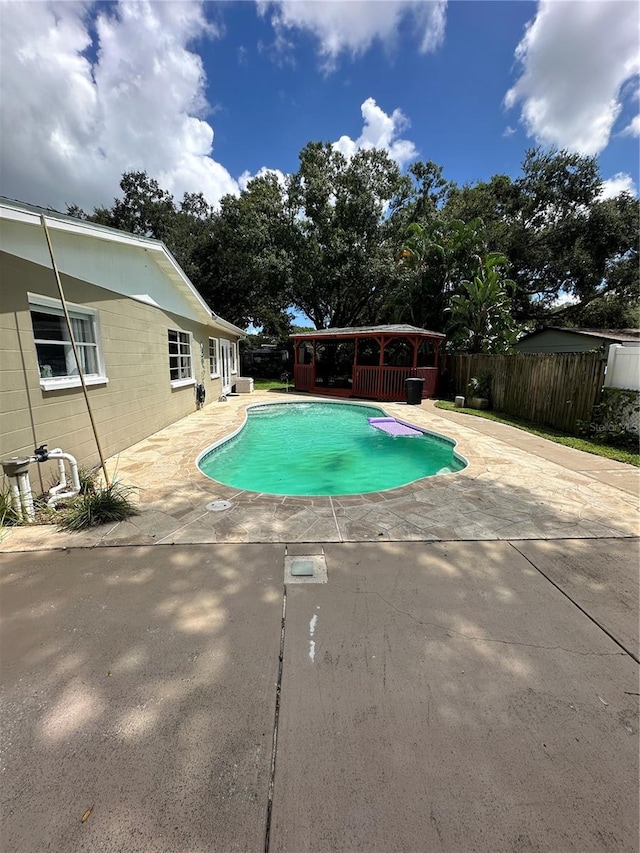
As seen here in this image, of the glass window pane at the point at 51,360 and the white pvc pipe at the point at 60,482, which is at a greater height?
the glass window pane at the point at 51,360

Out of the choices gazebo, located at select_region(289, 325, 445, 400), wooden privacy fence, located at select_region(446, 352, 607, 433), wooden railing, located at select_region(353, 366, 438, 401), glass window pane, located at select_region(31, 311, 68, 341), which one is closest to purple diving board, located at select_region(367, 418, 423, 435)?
wooden privacy fence, located at select_region(446, 352, 607, 433)

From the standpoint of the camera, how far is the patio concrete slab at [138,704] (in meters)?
1.34

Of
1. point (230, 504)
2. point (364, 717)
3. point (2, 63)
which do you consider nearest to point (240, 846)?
point (364, 717)

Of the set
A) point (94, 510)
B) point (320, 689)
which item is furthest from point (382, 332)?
point (320, 689)

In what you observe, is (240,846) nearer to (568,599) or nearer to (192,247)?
(568,599)

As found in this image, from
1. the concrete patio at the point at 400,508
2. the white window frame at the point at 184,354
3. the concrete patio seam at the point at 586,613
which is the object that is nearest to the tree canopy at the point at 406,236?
the white window frame at the point at 184,354

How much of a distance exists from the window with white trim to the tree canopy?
11.6 m

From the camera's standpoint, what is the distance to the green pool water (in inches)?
251

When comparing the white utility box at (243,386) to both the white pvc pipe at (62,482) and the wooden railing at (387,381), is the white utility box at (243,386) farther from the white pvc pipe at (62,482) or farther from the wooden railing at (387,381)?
the white pvc pipe at (62,482)

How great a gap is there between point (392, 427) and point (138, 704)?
886cm

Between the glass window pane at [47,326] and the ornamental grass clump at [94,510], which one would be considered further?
the glass window pane at [47,326]

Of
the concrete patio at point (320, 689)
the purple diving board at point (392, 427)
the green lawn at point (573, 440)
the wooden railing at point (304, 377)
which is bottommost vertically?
the purple diving board at point (392, 427)

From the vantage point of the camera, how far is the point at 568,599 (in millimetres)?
2680

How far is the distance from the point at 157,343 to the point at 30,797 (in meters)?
8.08
